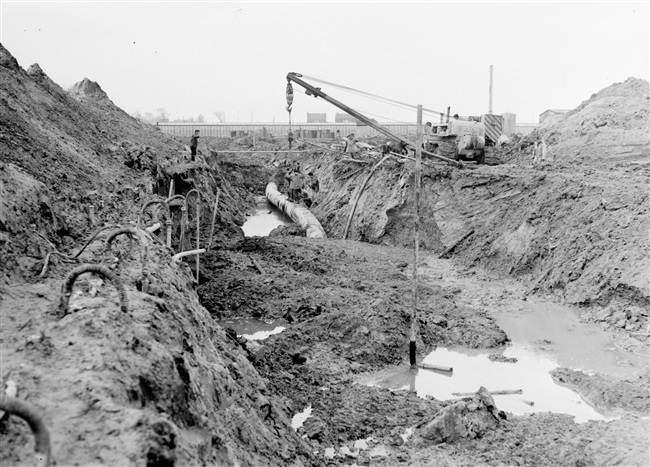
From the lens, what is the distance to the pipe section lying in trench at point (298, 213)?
844 inches

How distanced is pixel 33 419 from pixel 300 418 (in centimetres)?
538

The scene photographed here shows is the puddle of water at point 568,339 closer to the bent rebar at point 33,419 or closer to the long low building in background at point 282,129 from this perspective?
the bent rebar at point 33,419

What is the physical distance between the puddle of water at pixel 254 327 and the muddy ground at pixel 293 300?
0.82 ft

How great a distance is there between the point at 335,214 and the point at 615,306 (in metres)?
12.9

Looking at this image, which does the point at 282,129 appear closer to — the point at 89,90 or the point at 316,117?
the point at 316,117

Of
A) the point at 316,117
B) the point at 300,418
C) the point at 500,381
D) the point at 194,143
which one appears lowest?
the point at 500,381

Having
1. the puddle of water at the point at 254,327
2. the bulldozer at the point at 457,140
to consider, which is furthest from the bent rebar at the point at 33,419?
the bulldozer at the point at 457,140

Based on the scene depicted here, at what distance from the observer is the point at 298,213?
24.1 metres

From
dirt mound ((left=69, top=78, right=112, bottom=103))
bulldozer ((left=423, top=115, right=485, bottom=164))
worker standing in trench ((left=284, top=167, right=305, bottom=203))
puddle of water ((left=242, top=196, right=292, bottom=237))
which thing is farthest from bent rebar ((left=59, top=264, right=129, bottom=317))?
dirt mound ((left=69, top=78, right=112, bottom=103))

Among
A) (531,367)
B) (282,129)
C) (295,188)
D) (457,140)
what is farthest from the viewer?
(282,129)

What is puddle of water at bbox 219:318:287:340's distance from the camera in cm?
1183

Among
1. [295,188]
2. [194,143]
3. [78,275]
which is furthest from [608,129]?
[78,275]

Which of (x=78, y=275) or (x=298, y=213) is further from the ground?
(x=78, y=275)

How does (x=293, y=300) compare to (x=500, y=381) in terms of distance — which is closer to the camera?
(x=500, y=381)
